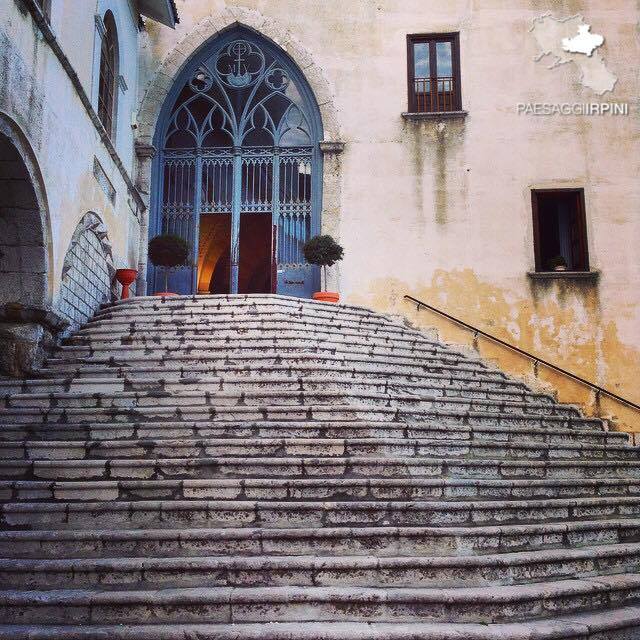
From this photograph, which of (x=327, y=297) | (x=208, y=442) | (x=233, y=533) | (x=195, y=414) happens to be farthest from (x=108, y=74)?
(x=233, y=533)

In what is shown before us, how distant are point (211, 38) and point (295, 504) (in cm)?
1025

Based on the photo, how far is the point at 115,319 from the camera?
939 centimetres

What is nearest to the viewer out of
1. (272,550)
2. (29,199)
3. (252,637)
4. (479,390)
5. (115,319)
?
(252,637)

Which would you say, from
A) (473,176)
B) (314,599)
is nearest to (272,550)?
(314,599)

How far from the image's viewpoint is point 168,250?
12.1 metres

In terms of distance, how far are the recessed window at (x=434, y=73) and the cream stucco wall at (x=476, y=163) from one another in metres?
0.16

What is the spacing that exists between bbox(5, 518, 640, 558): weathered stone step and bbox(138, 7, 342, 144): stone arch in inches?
350

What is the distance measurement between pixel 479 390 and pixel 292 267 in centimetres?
518

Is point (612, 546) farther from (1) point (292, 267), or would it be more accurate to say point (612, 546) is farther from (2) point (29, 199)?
(1) point (292, 267)

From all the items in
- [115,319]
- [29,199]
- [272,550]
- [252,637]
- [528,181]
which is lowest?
[252,637]

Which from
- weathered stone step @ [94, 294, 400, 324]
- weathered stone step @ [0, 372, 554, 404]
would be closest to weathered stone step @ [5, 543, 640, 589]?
weathered stone step @ [0, 372, 554, 404]

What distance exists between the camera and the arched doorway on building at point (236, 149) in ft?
42.8

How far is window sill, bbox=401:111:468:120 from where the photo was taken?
1266 centimetres

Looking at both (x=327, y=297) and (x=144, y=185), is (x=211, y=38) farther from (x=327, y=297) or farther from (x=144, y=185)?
(x=327, y=297)
